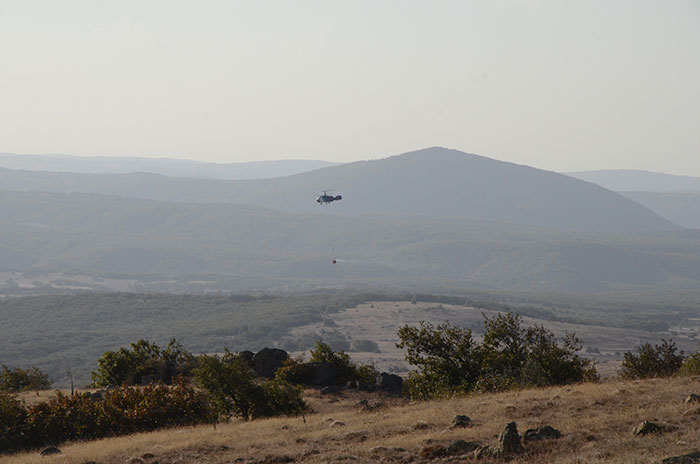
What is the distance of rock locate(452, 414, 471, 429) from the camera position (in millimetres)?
23531

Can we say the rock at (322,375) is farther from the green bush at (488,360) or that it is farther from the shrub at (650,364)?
the shrub at (650,364)

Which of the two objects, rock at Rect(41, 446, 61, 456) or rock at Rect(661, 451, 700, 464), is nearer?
rock at Rect(661, 451, 700, 464)

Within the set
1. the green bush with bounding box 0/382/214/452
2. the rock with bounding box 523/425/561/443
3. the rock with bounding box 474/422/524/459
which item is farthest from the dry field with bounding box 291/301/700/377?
the rock with bounding box 474/422/524/459

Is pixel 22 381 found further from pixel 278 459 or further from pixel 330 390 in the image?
pixel 278 459

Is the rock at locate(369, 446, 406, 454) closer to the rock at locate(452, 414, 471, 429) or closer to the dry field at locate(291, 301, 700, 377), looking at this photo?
the rock at locate(452, 414, 471, 429)

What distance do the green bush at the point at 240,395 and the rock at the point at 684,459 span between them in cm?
1767

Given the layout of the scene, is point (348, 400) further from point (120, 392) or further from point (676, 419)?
point (676, 419)

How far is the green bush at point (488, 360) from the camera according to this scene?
35.6 meters

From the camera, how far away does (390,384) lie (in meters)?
44.1

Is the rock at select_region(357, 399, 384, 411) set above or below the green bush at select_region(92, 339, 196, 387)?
above

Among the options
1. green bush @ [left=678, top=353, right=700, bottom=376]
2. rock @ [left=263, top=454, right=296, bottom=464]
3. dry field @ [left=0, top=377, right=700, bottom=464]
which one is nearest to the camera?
dry field @ [left=0, top=377, right=700, bottom=464]

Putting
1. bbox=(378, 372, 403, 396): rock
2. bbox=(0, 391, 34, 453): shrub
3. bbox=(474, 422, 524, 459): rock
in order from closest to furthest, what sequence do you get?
bbox=(474, 422, 524, 459): rock < bbox=(0, 391, 34, 453): shrub < bbox=(378, 372, 403, 396): rock

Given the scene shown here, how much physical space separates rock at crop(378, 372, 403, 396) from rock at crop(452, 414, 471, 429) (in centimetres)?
1837

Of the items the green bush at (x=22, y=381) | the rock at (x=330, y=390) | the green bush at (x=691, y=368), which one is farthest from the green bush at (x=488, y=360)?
the green bush at (x=22, y=381)
